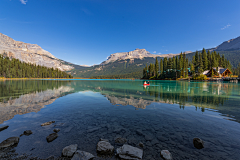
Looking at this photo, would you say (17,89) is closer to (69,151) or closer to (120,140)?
(69,151)

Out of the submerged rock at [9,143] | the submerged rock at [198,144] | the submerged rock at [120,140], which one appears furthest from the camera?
the submerged rock at [120,140]

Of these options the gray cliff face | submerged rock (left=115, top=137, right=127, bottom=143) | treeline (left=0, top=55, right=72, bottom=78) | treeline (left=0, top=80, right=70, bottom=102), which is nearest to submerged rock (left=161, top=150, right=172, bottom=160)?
submerged rock (left=115, top=137, right=127, bottom=143)

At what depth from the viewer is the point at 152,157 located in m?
5.70

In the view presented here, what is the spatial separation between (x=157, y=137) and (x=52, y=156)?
21.8 feet

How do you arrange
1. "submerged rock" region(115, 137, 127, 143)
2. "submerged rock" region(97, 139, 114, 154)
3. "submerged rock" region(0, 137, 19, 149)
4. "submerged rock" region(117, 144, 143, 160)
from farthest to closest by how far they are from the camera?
"submerged rock" region(115, 137, 127, 143) → "submerged rock" region(0, 137, 19, 149) → "submerged rock" region(97, 139, 114, 154) → "submerged rock" region(117, 144, 143, 160)

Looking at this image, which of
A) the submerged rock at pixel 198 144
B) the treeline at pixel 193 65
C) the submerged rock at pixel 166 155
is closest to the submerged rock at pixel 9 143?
the submerged rock at pixel 166 155

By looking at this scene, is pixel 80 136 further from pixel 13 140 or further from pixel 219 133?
pixel 219 133

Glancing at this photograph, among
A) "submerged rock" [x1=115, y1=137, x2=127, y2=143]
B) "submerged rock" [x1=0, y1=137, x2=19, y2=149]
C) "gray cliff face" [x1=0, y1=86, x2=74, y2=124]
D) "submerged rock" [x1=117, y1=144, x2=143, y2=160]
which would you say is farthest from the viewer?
"gray cliff face" [x1=0, y1=86, x2=74, y2=124]

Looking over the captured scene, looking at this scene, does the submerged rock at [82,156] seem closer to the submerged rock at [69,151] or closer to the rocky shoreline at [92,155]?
the rocky shoreline at [92,155]

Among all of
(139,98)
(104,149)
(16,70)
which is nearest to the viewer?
(104,149)

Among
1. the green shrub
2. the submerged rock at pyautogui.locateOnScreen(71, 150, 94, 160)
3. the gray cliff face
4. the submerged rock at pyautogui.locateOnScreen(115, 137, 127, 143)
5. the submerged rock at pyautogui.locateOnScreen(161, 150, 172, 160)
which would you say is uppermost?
the green shrub

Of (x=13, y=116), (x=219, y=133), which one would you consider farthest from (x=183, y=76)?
(x=13, y=116)

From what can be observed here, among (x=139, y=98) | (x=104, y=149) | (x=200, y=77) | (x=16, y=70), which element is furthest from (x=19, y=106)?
(x=16, y=70)

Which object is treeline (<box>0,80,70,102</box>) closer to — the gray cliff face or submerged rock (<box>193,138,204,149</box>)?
the gray cliff face
